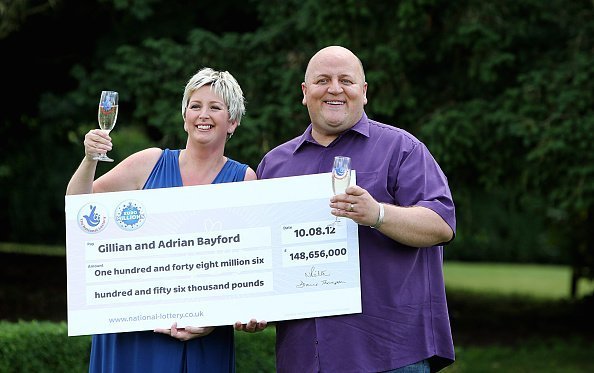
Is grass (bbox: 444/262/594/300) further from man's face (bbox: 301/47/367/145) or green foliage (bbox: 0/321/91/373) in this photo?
man's face (bbox: 301/47/367/145)

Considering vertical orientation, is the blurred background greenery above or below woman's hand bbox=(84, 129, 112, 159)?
above

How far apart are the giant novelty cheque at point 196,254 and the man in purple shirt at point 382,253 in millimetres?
201

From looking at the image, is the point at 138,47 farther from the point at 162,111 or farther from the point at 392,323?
the point at 392,323

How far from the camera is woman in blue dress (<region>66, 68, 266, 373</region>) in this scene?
4410 mm

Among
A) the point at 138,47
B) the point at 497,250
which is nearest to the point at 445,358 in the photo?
the point at 138,47

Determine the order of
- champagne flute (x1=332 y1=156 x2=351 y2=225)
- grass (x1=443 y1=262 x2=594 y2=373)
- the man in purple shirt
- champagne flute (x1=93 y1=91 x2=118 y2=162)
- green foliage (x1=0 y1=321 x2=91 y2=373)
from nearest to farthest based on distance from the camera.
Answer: champagne flute (x1=332 y1=156 x2=351 y2=225)
the man in purple shirt
champagne flute (x1=93 y1=91 x2=118 y2=162)
green foliage (x1=0 y1=321 x2=91 y2=373)
grass (x1=443 y1=262 x2=594 y2=373)

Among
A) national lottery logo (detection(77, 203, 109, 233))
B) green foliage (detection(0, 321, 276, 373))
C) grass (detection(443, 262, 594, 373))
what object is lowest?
grass (detection(443, 262, 594, 373))

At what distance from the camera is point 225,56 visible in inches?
388

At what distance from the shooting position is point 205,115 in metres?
4.45

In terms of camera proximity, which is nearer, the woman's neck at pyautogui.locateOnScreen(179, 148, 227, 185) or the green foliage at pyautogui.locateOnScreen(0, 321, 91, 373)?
the woman's neck at pyautogui.locateOnScreen(179, 148, 227, 185)

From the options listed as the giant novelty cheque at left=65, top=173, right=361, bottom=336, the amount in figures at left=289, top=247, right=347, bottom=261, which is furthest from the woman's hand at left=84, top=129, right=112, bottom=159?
the amount in figures at left=289, top=247, right=347, bottom=261

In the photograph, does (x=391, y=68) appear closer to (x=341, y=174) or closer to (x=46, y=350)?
(x=46, y=350)

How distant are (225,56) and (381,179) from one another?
588 centimetres

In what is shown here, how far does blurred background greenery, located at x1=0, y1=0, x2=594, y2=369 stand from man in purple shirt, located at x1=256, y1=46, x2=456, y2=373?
4734mm
